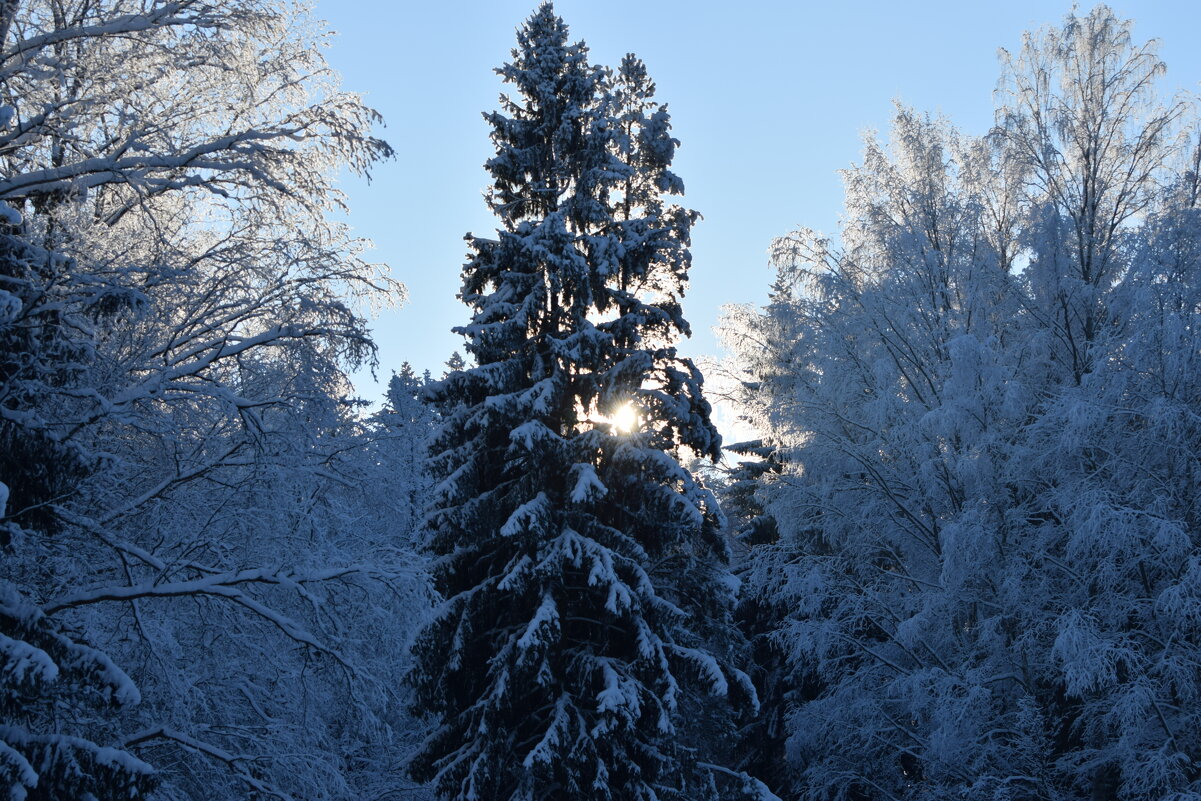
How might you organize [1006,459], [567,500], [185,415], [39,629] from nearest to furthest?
1. [39,629]
2. [185,415]
3. [567,500]
4. [1006,459]

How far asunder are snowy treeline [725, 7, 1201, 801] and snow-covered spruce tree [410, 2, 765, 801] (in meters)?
3.76

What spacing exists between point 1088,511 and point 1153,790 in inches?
136

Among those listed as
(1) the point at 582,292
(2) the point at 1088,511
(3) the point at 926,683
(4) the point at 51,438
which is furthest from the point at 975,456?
(4) the point at 51,438

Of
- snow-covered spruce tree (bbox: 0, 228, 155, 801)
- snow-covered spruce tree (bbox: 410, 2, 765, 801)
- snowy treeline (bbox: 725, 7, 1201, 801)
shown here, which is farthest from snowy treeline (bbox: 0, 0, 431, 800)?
snowy treeline (bbox: 725, 7, 1201, 801)

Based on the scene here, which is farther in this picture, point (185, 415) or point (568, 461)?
point (568, 461)

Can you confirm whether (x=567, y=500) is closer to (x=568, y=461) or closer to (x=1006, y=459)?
(x=568, y=461)

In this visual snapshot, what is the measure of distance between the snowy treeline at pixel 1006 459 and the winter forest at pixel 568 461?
8 centimetres

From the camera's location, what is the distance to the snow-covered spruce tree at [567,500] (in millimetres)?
10172

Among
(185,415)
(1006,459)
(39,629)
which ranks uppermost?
(1006,459)

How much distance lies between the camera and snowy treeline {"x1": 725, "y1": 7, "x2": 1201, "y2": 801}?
1220cm

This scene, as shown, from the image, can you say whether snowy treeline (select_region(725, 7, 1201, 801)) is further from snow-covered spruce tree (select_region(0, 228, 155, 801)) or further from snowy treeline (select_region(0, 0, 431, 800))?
snow-covered spruce tree (select_region(0, 228, 155, 801))

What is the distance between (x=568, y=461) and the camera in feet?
37.0

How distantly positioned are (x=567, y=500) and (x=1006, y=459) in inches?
285

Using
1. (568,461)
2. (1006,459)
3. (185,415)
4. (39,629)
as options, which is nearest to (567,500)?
(568,461)
